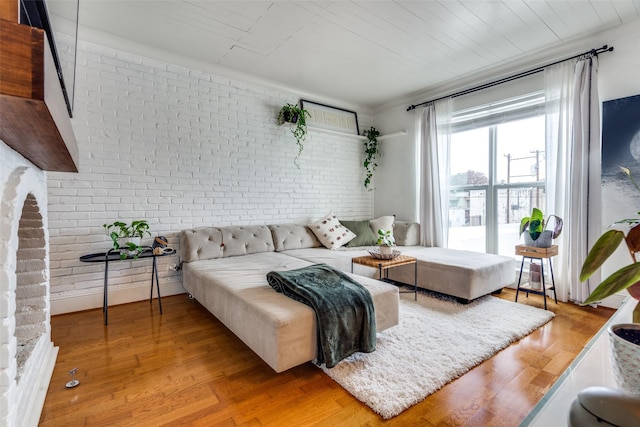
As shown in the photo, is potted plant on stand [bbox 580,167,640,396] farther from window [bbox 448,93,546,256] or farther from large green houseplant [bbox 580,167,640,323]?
window [bbox 448,93,546,256]

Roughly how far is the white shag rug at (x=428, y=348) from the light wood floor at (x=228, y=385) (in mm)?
56

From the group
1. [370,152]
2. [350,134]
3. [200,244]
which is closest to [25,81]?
[200,244]

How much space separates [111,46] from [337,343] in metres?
3.38

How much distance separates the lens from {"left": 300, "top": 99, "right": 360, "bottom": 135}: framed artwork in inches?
169

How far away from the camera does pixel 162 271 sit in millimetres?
3203

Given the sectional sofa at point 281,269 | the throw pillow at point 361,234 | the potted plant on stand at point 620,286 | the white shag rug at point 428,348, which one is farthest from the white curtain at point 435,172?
the potted plant on stand at point 620,286

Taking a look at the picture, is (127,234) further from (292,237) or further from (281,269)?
(292,237)

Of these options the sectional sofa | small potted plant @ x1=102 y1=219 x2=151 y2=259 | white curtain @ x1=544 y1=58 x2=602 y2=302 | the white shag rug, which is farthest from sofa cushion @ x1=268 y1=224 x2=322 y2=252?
white curtain @ x1=544 y1=58 x2=602 y2=302

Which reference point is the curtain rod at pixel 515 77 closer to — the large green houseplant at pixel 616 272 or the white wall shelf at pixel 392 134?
the white wall shelf at pixel 392 134

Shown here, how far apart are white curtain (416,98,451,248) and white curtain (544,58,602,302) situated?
3.67 ft

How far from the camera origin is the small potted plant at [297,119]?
152 inches

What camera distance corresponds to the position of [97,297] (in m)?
2.86

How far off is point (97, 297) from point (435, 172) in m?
4.10

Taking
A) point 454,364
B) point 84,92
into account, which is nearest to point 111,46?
point 84,92
